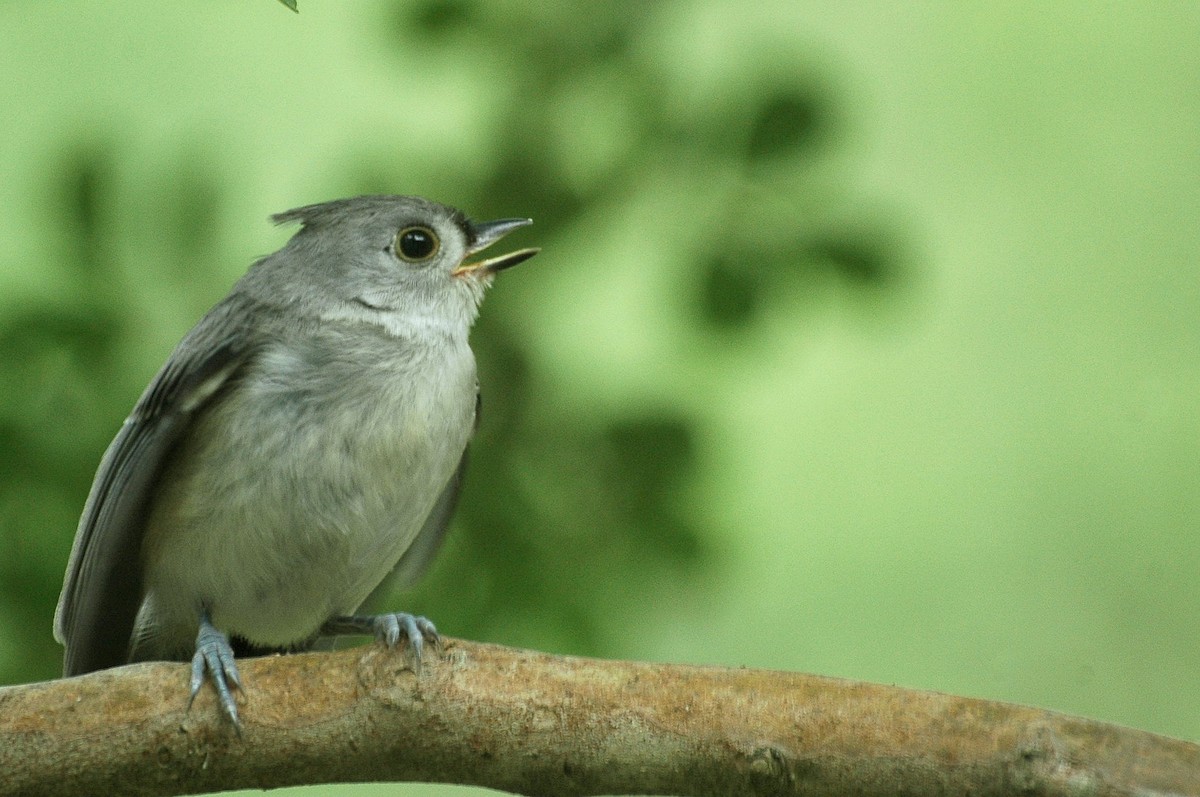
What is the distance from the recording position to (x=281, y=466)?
101 inches

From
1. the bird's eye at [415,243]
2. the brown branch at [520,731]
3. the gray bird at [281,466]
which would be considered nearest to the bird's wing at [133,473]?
the gray bird at [281,466]

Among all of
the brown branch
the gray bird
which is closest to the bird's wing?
the gray bird

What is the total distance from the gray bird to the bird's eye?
76 millimetres

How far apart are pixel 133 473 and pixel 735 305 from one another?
4.19 ft

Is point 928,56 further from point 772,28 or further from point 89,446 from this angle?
point 89,446

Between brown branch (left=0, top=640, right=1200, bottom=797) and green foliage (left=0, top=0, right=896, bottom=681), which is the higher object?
green foliage (left=0, top=0, right=896, bottom=681)

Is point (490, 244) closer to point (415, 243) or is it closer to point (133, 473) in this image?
point (415, 243)

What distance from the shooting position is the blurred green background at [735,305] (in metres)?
2.80

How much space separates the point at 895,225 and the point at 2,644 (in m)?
2.07

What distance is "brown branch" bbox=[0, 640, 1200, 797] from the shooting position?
74.1 inches

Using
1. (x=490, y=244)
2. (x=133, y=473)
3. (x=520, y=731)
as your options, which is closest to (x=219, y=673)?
(x=520, y=731)

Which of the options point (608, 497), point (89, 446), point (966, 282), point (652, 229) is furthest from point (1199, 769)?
point (966, 282)

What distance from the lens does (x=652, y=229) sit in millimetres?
3094

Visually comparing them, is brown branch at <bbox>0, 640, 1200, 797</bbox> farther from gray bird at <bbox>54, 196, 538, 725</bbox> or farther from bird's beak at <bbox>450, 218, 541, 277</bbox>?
bird's beak at <bbox>450, 218, 541, 277</bbox>
